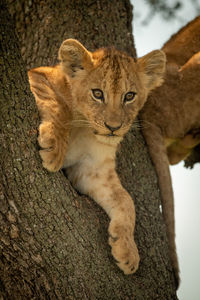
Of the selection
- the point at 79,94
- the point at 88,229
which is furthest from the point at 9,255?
the point at 79,94

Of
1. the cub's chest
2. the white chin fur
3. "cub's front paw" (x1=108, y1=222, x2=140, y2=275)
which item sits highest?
the white chin fur

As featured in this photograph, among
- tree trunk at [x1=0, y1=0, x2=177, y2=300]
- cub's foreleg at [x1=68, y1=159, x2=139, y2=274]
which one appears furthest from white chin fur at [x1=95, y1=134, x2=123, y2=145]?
tree trunk at [x1=0, y1=0, x2=177, y2=300]

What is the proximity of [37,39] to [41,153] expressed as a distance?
1.44 meters

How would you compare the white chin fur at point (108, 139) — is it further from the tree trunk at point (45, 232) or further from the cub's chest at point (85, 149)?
the tree trunk at point (45, 232)

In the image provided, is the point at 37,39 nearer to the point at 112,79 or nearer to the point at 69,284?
the point at 112,79

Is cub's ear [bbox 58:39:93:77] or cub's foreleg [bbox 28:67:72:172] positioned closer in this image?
cub's foreleg [bbox 28:67:72:172]

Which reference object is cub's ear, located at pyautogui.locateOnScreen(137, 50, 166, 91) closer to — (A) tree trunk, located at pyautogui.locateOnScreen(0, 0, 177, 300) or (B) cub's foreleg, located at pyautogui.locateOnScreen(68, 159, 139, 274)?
(B) cub's foreleg, located at pyautogui.locateOnScreen(68, 159, 139, 274)

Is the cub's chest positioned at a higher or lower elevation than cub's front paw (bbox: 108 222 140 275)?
higher

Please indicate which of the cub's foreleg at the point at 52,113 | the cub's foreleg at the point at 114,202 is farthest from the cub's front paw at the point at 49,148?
the cub's foreleg at the point at 114,202

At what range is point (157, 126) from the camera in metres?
3.69

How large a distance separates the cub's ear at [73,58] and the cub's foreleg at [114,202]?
0.68 m

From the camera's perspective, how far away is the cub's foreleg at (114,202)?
2.70 meters

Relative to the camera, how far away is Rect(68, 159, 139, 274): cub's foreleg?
8.85 feet

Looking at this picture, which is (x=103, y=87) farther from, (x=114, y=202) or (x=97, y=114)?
(x=114, y=202)
